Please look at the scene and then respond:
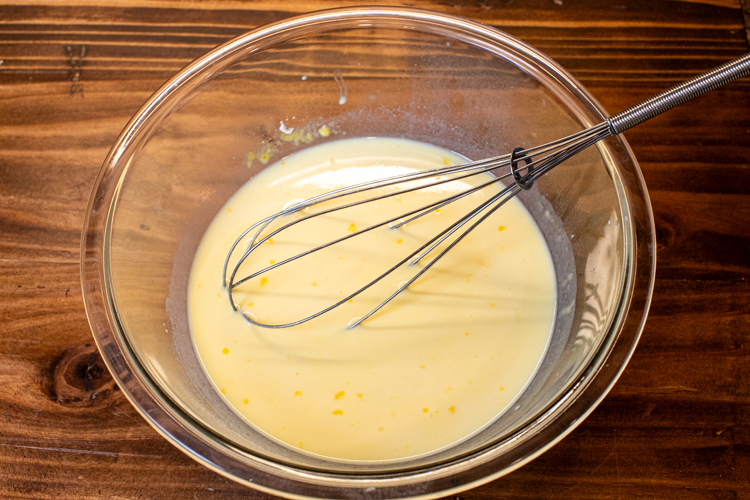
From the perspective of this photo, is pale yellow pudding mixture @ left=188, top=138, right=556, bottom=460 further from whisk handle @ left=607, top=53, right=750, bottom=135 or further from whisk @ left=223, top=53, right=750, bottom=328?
whisk handle @ left=607, top=53, right=750, bottom=135

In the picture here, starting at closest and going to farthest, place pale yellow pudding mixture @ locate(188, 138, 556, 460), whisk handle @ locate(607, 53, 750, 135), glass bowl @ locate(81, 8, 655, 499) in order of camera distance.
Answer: whisk handle @ locate(607, 53, 750, 135), glass bowl @ locate(81, 8, 655, 499), pale yellow pudding mixture @ locate(188, 138, 556, 460)

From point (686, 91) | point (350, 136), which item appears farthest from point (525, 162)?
point (350, 136)

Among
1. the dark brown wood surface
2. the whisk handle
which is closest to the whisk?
the whisk handle

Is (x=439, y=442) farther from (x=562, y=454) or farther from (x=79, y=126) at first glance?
(x=79, y=126)

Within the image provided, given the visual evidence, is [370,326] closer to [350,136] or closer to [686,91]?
[350,136]

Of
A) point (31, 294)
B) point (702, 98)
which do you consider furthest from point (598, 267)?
point (31, 294)

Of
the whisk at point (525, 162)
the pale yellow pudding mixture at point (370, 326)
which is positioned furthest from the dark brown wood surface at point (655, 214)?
the whisk at point (525, 162)
